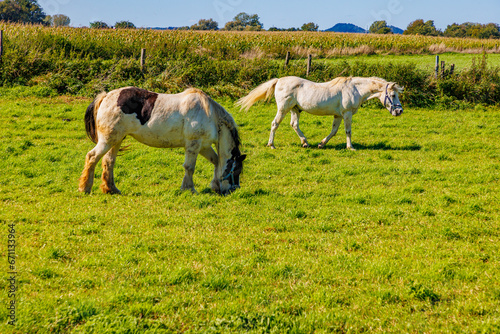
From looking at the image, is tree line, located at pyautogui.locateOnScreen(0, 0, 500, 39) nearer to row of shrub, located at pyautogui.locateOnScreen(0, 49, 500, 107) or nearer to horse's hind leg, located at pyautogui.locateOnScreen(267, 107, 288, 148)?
row of shrub, located at pyautogui.locateOnScreen(0, 49, 500, 107)

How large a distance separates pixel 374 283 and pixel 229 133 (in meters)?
5.17

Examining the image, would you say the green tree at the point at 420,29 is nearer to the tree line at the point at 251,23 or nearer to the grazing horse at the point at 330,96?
the tree line at the point at 251,23

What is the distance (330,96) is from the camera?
48.3 ft

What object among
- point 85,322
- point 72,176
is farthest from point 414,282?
point 72,176

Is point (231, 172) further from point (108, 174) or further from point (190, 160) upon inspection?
point (108, 174)

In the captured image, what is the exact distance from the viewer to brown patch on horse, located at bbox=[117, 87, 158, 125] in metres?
9.13

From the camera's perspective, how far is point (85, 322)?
4.57m

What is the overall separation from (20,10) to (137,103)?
3359 inches

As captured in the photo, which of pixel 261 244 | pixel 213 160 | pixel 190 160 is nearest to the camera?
pixel 261 244

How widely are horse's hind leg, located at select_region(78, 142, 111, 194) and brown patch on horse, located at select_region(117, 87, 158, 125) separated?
91 centimetres

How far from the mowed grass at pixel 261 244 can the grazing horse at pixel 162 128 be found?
0.51 m

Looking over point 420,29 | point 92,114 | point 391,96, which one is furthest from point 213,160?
point 420,29

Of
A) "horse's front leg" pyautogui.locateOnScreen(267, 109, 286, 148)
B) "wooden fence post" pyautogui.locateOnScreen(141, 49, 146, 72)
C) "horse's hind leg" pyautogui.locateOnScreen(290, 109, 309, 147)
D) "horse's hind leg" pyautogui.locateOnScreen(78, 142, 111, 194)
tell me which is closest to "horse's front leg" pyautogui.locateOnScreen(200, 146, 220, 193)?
"horse's hind leg" pyautogui.locateOnScreen(78, 142, 111, 194)

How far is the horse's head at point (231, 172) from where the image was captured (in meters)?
9.76
